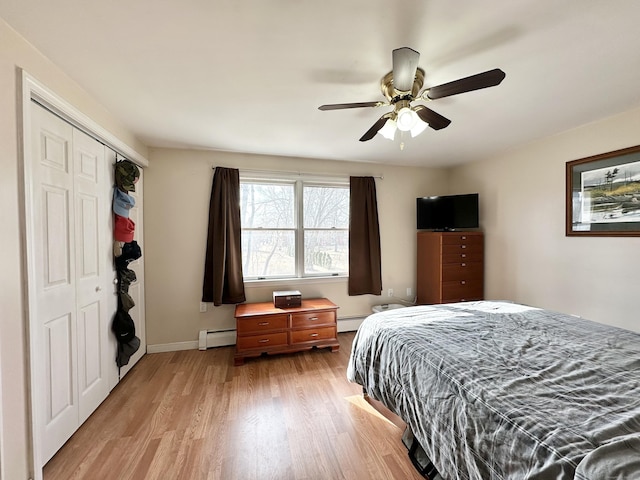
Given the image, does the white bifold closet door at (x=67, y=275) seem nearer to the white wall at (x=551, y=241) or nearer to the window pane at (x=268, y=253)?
the window pane at (x=268, y=253)

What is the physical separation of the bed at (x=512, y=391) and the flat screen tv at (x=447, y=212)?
1.74 metres

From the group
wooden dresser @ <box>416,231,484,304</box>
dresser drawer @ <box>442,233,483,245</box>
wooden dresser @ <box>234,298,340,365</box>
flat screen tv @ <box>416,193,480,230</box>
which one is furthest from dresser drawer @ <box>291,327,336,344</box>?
flat screen tv @ <box>416,193,480,230</box>

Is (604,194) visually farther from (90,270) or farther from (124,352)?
(124,352)

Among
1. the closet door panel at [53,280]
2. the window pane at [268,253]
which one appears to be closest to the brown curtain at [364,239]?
the window pane at [268,253]

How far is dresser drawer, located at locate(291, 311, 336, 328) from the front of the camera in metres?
2.96

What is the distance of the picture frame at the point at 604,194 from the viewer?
2182 mm

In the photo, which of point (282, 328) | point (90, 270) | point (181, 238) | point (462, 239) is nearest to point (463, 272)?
point (462, 239)

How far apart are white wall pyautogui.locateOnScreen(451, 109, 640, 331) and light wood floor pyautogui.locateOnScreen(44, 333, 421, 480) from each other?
2279 mm

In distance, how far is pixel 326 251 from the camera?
364 cm

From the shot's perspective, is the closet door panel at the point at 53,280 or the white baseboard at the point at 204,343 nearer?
the closet door panel at the point at 53,280

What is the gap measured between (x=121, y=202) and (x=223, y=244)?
1069 millimetres

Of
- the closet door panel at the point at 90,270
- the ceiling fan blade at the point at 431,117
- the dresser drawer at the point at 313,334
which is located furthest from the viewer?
the dresser drawer at the point at 313,334

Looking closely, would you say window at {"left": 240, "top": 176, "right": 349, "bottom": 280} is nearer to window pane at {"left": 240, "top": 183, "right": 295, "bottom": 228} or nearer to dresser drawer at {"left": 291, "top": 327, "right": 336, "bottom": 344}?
window pane at {"left": 240, "top": 183, "right": 295, "bottom": 228}

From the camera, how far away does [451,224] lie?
3.61 meters
